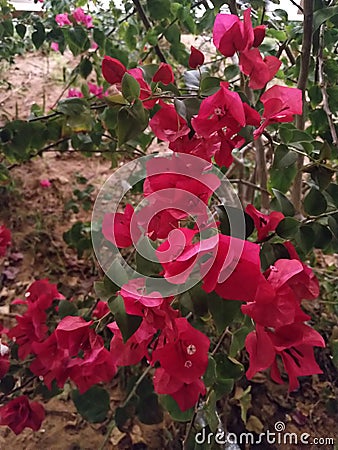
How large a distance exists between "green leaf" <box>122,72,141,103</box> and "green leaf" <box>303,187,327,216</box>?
0.21m

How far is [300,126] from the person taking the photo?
68 cm

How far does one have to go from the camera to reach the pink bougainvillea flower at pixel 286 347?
0.37 m

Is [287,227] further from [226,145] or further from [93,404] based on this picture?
[93,404]

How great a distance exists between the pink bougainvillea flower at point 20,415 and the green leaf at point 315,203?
1.58ft

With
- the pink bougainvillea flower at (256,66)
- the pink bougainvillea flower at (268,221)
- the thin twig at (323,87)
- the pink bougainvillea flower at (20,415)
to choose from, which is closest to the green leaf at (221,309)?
the pink bougainvillea flower at (268,221)

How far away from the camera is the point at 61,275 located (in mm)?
1138

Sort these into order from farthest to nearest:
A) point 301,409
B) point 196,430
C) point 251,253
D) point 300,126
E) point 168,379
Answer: point 301,409, point 300,126, point 196,430, point 168,379, point 251,253

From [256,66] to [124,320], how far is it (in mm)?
257

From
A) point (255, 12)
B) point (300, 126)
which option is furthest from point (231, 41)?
point (255, 12)

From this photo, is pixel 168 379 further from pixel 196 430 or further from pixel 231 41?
pixel 231 41

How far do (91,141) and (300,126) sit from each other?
36 cm

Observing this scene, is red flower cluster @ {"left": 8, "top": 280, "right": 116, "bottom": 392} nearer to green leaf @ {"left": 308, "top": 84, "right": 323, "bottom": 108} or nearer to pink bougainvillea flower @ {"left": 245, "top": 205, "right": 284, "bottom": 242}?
pink bougainvillea flower @ {"left": 245, "top": 205, "right": 284, "bottom": 242}

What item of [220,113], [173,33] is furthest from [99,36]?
[220,113]

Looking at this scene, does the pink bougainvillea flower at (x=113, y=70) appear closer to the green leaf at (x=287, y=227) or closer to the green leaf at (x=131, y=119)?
the green leaf at (x=131, y=119)
